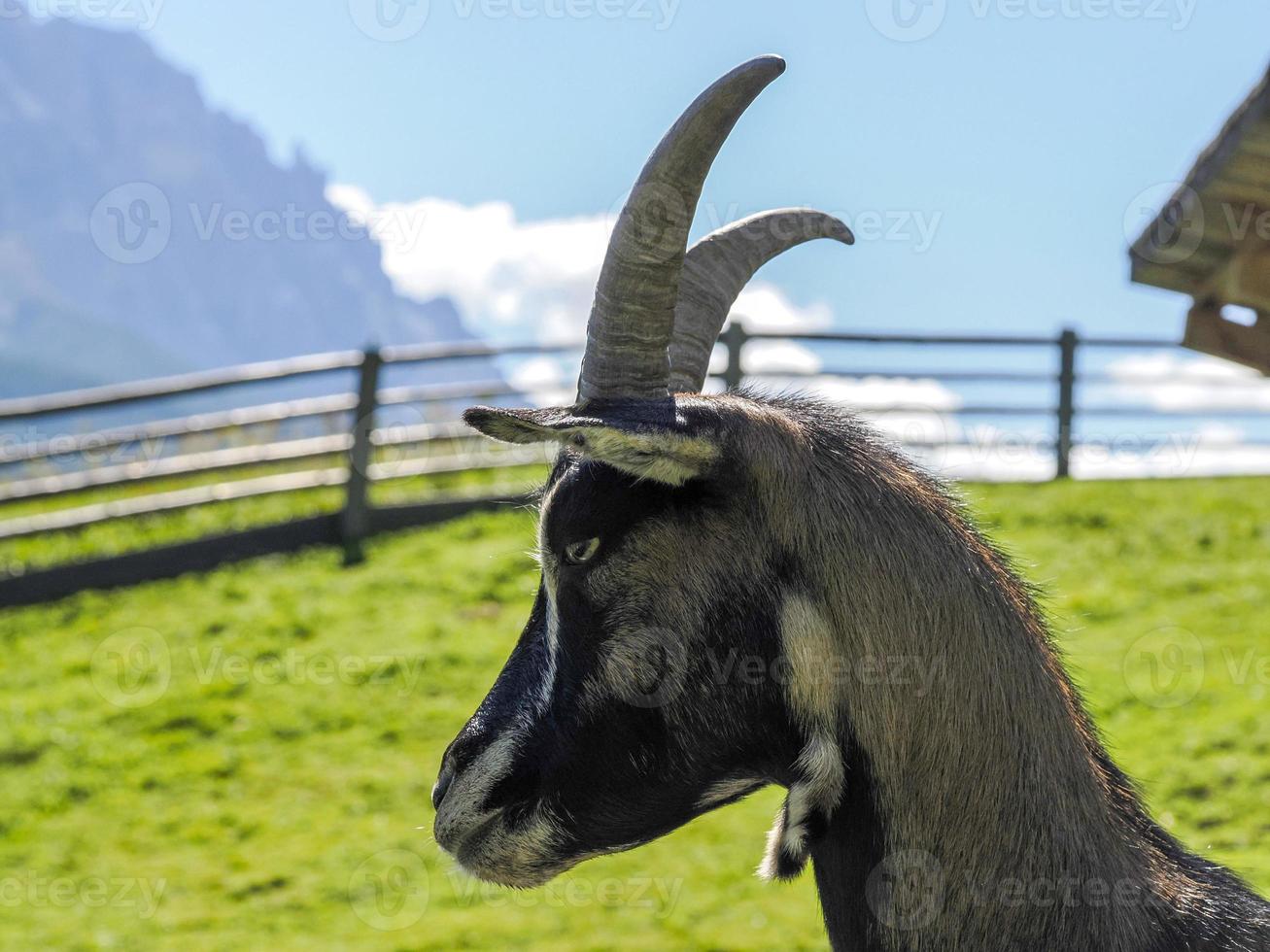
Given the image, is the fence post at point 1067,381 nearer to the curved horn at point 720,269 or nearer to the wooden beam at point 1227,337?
the wooden beam at point 1227,337

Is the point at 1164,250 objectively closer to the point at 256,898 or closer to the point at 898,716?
the point at 898,716

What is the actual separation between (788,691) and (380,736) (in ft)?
25.4

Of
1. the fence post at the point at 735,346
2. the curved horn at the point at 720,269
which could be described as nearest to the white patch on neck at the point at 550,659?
the curved horn at the point at 720,269

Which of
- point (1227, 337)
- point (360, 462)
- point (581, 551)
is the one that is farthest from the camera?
point (360, 462)

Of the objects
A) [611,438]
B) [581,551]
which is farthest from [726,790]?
[611,438]

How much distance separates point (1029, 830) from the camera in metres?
2.19

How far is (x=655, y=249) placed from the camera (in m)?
2.43

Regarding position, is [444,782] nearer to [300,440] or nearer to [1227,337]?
[1227,337]

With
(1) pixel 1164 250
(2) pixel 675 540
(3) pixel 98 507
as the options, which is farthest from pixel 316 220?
(2) pixel 675 540

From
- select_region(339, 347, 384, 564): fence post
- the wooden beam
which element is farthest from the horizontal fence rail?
the wooden beam

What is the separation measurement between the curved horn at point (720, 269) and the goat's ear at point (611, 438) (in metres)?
0.70

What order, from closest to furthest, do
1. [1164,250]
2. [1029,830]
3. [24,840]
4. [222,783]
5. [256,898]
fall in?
[1029,830], [1164,250], [256,898], [24,840], [222,783]

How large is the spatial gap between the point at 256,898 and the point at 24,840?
2158 millimetres

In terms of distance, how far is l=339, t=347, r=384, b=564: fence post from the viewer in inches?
495
